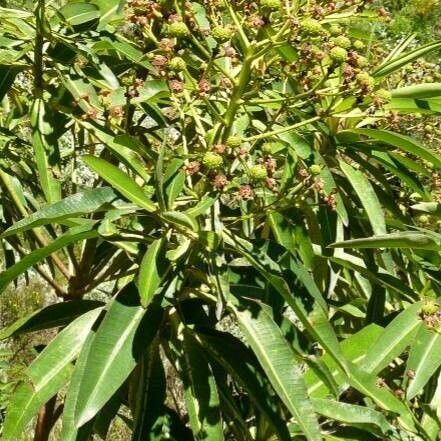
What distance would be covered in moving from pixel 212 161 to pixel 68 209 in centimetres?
22

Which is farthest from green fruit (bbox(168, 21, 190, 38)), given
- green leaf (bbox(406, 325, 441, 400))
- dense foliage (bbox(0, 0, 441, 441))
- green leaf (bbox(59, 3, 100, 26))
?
green leaf (bbox(406, 325, 441, 400))

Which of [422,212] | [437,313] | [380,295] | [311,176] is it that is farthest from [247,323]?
[422,212]

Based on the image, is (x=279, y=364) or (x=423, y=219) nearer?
(x=279, y=364)

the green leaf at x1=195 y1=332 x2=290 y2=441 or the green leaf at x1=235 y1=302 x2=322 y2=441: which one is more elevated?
the green leaf at x1=235 y1=302 x2=322 y2=441

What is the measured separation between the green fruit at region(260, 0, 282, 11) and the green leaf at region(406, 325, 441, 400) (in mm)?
545

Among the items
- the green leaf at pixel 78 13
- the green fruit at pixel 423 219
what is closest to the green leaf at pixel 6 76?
the green leaf at pixel 78 13

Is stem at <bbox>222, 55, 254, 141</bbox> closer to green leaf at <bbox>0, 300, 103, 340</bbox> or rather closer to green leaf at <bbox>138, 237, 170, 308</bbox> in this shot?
green leaf at <bbox>138, 237, 170, 308</bbox>

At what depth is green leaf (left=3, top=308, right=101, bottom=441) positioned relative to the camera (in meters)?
1.10

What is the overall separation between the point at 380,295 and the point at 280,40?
0.60 meters

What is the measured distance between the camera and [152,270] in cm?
101

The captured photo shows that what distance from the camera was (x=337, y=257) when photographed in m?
1.29

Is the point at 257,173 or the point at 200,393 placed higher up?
the point at 257,173

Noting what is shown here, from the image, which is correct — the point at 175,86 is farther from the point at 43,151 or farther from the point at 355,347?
the point at 355,347

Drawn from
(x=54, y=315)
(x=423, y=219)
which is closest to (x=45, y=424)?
(x=54, y=315)
